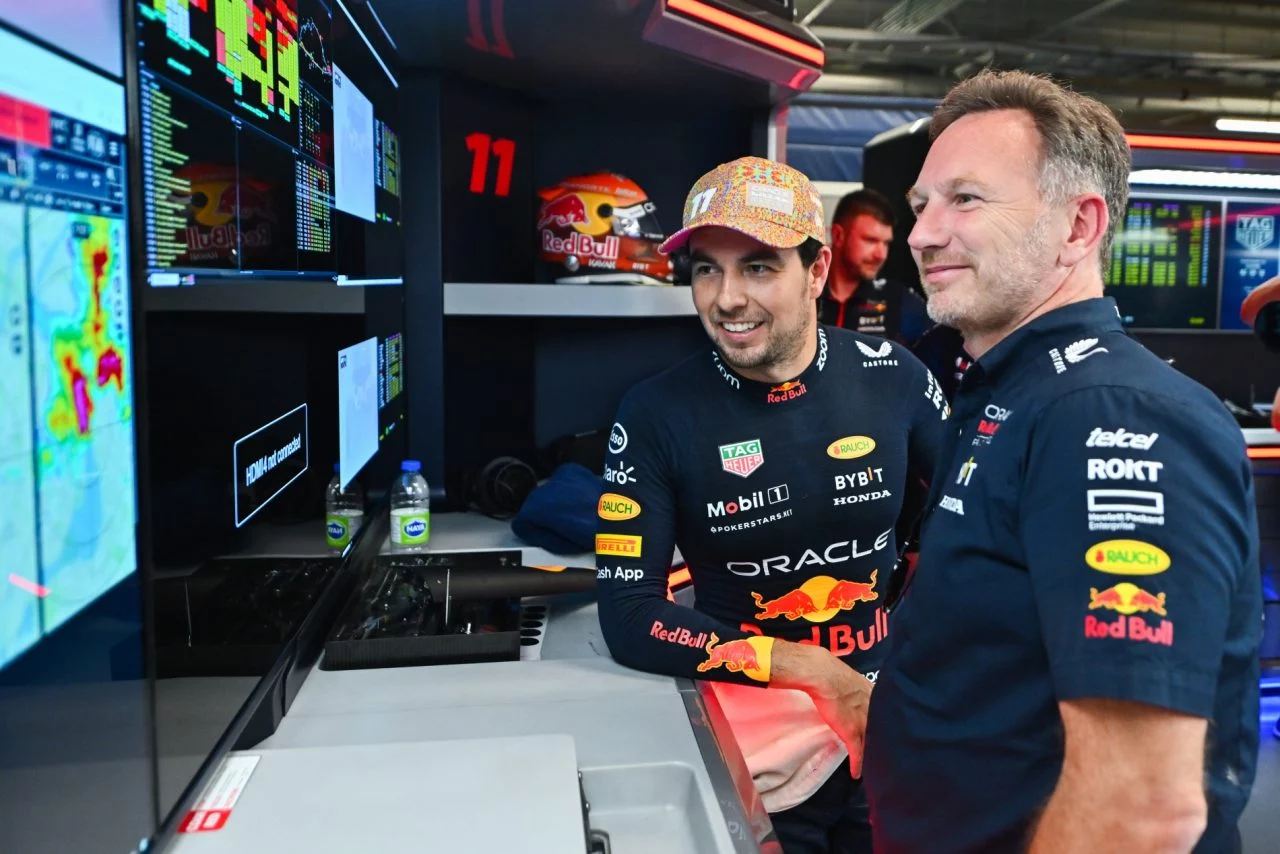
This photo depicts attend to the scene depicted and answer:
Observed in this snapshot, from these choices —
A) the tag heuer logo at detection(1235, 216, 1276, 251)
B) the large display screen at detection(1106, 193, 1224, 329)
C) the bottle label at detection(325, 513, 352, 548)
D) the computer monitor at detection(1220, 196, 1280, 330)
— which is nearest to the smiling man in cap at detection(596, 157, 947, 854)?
the bottle label at detection(325, 513, 352, 548)

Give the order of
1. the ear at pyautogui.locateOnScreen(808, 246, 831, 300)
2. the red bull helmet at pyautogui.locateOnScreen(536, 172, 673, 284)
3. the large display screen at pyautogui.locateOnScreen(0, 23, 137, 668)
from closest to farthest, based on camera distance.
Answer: the large display screen at pyautogui.locateOnScreen(0, 23, 137, 668) → the ear at pyautogui.locateOnScreen(808, 246, 831, 300) → the red bull helmet at pyautogui.locateOnScreen(536, 172, 673, 284)

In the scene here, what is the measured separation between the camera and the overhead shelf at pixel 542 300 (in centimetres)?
239

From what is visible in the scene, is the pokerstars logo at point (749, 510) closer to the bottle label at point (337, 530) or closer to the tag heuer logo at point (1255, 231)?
the bottle label at point (337, 530)

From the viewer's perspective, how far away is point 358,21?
182 centimetres

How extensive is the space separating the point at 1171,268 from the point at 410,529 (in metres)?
4.20

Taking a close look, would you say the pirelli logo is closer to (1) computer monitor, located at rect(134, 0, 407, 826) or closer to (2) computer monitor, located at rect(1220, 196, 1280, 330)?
(1) computer monitor, located at rect(134, 0, 407, 826)

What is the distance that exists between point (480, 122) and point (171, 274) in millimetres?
1765

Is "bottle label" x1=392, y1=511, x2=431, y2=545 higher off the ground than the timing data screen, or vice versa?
the timing data screen

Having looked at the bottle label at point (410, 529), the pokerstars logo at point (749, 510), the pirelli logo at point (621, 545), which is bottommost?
the bottle label at point (410, 529)

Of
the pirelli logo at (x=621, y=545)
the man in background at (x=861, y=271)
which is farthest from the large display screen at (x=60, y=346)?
the man in background at (x=861, y=271)

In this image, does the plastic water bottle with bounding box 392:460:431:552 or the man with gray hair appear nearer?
the man with gray hair

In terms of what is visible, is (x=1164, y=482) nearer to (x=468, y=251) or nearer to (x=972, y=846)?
(x=972, y=846)

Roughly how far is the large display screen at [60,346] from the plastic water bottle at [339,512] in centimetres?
75

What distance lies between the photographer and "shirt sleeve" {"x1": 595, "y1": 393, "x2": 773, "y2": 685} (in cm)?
146
